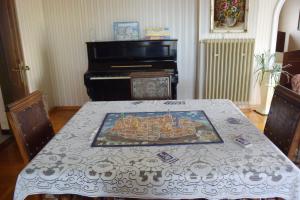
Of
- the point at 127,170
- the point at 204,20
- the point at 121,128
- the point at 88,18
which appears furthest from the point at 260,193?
the point at 88,18

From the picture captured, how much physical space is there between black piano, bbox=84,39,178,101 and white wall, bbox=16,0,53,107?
0.74m

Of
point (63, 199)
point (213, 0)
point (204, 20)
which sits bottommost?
point (63, 199)

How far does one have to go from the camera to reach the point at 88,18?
12.9ft

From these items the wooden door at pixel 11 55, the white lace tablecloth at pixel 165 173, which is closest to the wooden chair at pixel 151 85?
the white lace tablecloth at pixel 165 173

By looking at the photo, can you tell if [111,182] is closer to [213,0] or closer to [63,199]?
[63,199]

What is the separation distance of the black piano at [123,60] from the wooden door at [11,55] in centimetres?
83

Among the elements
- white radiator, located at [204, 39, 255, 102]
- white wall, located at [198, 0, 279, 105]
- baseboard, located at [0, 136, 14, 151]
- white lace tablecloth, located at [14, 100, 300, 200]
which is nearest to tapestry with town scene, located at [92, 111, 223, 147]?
white lace tablecloth, located at [14, 100, 300, 200]

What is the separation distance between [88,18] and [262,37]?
257cm

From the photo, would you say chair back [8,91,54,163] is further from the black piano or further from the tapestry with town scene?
the black piano

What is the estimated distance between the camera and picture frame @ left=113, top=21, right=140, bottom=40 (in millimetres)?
3863

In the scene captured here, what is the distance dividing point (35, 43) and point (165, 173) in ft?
10.7

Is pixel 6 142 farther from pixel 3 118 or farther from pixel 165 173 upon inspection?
pixel 165 173

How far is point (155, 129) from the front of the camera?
1.59m

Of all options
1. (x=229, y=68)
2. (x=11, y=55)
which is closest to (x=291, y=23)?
(x=229, y=68)
